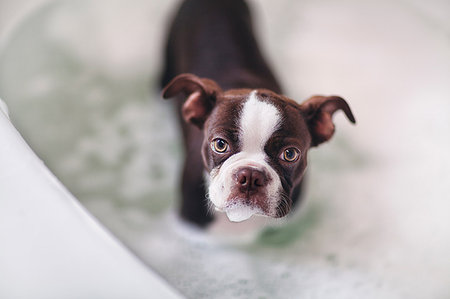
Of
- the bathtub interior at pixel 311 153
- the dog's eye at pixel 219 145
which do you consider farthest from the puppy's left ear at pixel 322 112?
the bathtub interior at pixel 311 153

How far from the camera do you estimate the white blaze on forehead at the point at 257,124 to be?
1.22 meters

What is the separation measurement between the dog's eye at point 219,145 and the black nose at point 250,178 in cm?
12

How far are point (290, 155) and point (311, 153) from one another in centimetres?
82

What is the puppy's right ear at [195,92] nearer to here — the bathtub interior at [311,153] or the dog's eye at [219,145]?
the dog's eye at [219,145]

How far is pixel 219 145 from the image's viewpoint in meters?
1.27

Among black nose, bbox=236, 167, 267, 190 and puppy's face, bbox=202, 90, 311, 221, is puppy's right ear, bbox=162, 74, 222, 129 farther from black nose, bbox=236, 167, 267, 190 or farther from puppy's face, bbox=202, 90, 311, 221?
black nose, bbox=236, 167, 267, 190

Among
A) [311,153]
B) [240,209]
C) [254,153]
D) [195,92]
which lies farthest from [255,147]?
[311,153]

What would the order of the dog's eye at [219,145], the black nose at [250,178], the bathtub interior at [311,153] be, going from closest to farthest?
the black nose at [250,178] → the dog's eye at [219,145] → the bathtub interior at [311,153]

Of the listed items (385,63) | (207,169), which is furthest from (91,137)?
(385,63)

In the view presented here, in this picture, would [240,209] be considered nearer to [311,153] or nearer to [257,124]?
[257,124]

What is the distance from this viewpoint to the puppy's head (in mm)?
1192

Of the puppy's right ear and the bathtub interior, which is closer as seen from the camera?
the puppy's right ear

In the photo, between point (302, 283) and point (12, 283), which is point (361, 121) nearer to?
point (302, 283)

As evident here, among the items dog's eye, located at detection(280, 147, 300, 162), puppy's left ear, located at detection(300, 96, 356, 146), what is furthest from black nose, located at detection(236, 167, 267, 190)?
puppy's left ear, located at detection(300, 96, 356, 146)
